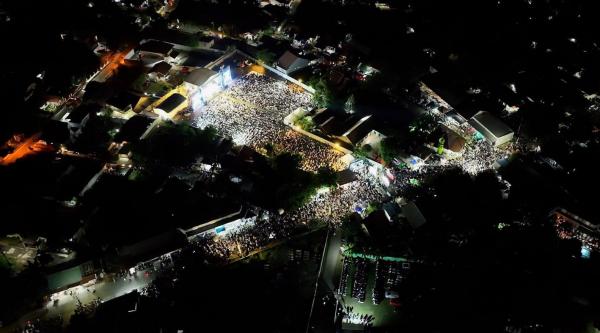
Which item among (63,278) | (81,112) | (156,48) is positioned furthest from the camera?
(156,48)

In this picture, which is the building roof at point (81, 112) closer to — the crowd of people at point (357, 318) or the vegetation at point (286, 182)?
the vegetation at point (286, 182)

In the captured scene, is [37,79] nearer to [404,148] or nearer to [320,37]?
[320,37]

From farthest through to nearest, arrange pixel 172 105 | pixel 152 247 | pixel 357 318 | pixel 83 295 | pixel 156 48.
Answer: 1. pixel 156 48
2. pixel 172 105
3. pixel 152 247
4. pixel 83 295
5. pixel 357 318

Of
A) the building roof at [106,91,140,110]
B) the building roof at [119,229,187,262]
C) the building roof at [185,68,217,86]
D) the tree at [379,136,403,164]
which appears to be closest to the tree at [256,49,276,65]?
the building roof at [185,68,217,86]

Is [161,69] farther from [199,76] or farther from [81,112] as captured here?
[81,112]

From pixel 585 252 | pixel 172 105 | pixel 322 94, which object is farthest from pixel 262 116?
pixel 585 252
